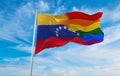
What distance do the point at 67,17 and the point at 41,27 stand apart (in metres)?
3.02

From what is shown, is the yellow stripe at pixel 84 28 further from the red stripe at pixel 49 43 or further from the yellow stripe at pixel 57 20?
the red stripe at pixel 49 43

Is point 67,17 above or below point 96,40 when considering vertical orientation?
above

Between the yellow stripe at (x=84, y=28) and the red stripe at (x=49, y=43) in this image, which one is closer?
the red stripe at (x=49, y=43)

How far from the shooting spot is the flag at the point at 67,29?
3509 centimetres

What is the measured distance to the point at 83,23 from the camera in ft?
121

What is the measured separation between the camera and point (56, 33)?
35594 mm

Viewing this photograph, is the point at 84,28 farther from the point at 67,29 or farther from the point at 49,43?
the point at 49,43

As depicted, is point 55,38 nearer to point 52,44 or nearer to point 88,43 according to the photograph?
point 52,44

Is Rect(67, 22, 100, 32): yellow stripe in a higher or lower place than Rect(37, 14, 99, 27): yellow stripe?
lower

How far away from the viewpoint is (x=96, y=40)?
119ft

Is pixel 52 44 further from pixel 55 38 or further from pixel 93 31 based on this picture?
pixel 93 31

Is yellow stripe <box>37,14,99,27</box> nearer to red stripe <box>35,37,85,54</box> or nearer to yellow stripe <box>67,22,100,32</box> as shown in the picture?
yellow stripe <box>67,22,100,32</box>

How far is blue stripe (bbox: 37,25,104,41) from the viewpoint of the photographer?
35.2 meters

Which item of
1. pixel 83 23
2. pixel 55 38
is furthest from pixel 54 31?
pixel 83 23
